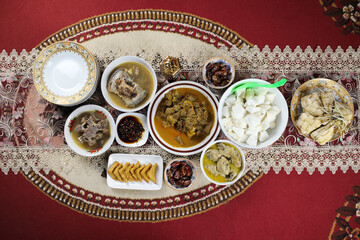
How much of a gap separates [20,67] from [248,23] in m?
1.75

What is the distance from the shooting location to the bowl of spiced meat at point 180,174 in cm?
167

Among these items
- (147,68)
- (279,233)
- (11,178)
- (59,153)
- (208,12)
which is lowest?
(279,233)

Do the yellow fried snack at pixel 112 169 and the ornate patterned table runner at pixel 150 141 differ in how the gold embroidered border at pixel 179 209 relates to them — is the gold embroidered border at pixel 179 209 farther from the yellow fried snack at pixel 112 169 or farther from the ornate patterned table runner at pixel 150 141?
the yellow fried snack at pixel 112 169

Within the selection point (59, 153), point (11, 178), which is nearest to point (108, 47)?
point (59, 153)

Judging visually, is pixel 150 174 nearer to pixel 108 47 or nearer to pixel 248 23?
pixel 108 47

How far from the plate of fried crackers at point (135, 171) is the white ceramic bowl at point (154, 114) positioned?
13cm

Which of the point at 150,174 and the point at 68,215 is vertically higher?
the point at 150,174

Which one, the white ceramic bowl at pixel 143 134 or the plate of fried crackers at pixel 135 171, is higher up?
the white ceramic bowl at pixel 143 134

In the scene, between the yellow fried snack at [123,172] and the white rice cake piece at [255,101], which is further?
the yellow fried snack at [123,172]

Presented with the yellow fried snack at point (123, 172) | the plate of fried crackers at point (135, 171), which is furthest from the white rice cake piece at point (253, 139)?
the yellow fried snack at point (123, 172)

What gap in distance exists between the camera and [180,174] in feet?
5.49

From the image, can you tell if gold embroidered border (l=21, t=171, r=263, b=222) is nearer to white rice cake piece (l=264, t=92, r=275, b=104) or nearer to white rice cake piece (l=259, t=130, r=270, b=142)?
white rice cake piece (l=259, t=130, r=270, b=142)

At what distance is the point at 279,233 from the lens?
5.97ft

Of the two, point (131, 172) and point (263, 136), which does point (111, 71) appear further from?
point (263, 136)
